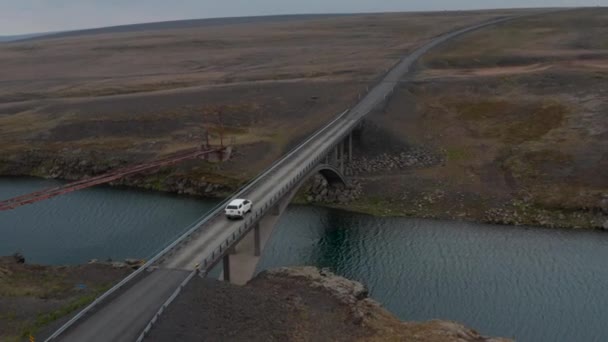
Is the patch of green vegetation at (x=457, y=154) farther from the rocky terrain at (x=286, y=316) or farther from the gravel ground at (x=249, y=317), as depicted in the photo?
the gravel ground at (x=249, y=317)

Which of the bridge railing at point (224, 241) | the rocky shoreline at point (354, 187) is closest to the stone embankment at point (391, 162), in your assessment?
the rocky shoreline at point (354, 187)

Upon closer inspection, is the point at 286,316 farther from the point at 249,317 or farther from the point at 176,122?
the point at 176,122

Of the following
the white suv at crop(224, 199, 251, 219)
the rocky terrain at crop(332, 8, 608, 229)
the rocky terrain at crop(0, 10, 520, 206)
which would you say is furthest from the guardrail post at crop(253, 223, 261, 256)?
the rocky terrain at crop(0, 10, 520, 206)

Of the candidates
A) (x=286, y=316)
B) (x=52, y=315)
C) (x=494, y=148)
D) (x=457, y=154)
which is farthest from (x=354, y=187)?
(x=52, y=315)

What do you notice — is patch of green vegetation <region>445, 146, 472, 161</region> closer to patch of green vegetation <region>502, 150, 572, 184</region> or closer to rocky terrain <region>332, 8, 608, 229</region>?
rocky terrain <region>332, 8, 608, 229</region>

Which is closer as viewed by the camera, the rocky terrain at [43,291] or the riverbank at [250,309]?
the riverbank at [250,309]

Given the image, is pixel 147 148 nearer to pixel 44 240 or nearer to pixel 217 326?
pixel 44 240
